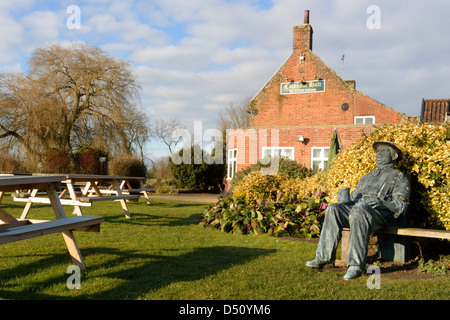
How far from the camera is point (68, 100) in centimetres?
2398

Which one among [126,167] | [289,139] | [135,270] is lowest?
[135,270]

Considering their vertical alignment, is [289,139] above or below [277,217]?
above

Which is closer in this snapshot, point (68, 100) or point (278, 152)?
point (278, 152)

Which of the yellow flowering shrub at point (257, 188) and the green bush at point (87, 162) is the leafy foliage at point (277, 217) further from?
the green bush at point (87, 162)

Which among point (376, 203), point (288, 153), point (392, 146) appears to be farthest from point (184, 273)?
point (288, 153)

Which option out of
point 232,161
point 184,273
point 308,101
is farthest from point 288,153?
point 184,273

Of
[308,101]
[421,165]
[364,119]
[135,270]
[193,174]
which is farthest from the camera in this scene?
[193,174]

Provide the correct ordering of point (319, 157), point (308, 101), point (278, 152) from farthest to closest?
point (308, 101) → point (278, 152) → point (319, 157)

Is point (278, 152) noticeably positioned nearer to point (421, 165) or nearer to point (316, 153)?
point (316, 153)

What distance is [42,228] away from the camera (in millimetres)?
3707

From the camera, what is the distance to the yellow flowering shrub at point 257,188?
371 inches

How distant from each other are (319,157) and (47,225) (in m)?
16.1
